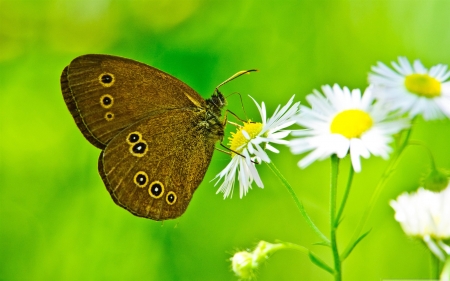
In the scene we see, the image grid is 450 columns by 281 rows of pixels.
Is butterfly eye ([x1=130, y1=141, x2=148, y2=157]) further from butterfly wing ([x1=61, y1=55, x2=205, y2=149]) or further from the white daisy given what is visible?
the white daisy

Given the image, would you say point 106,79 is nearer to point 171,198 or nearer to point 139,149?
point 139,149

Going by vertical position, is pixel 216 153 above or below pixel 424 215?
above

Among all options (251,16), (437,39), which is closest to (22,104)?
(251,16)

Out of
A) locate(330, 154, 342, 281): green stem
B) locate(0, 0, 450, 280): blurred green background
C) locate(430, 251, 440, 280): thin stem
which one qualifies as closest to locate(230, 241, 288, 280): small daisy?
locate(330, 154, 342, 281): green stem

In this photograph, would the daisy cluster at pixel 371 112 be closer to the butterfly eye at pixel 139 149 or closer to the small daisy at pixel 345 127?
the small daisy at pixel 345 127

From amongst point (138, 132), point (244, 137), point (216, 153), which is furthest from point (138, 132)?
point (216, 153)

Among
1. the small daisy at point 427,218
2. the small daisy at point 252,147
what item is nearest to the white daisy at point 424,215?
the small daisy at point 427,218
